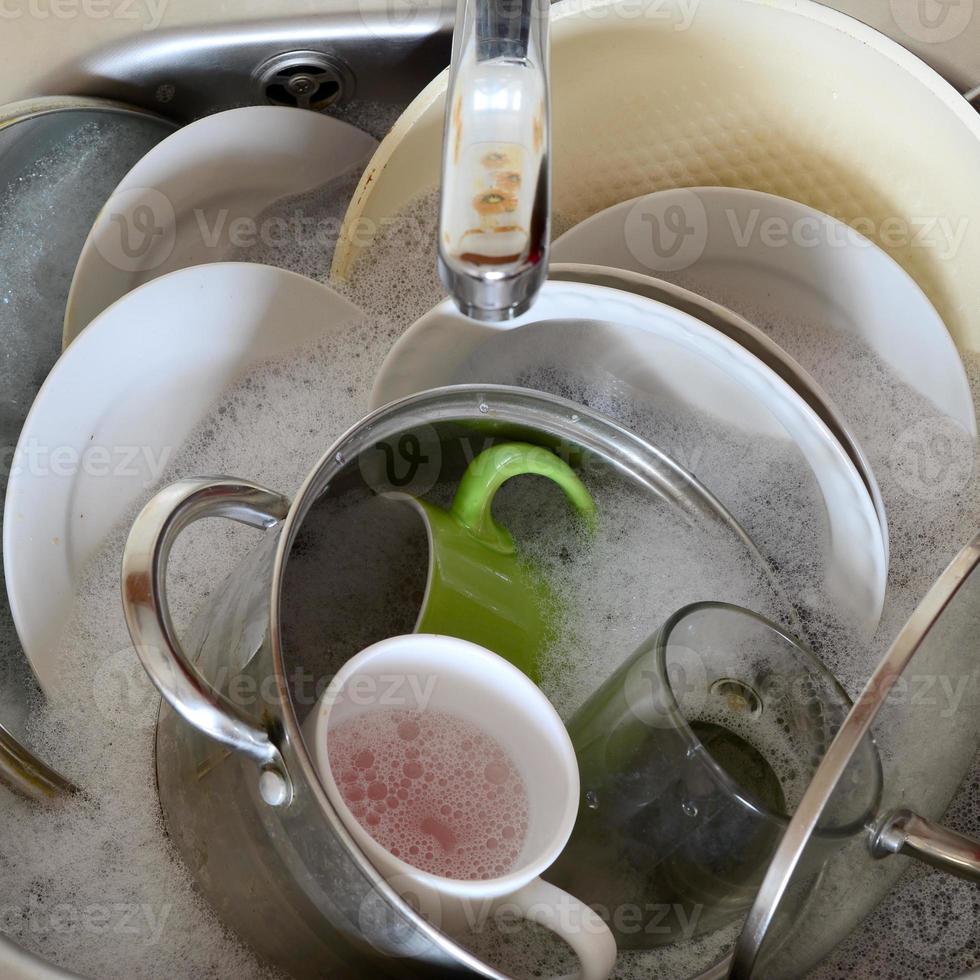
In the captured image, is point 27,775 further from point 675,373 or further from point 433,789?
point 675,373

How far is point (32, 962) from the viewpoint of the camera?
0.40 m

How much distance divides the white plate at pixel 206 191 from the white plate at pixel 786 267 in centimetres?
18

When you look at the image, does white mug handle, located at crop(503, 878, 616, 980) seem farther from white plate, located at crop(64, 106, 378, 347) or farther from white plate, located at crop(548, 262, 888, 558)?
white plate, located at crop(64, 106, 378, 347)

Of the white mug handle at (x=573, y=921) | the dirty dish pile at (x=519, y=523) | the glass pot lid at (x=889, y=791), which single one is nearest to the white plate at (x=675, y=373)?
the dirty dish pile at (x=519, y=523)

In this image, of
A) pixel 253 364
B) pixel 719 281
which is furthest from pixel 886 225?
pixel 253 364

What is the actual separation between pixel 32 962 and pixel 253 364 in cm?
34

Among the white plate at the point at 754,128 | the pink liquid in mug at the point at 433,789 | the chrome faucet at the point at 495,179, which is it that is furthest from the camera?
the white plate at the point at 754,128

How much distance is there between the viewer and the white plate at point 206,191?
0.60 meters

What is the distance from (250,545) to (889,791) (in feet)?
1.19

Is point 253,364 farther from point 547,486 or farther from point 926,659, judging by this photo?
point 926,659

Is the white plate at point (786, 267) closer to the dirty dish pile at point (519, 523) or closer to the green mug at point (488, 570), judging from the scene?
the dirty dish pile at point (519, 523)

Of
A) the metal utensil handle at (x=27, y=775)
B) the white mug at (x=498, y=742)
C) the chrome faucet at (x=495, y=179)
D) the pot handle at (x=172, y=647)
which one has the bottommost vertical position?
the metal utensil handle at (x=27, y=775)

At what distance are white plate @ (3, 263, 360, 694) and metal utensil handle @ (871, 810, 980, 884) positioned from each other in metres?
0.41

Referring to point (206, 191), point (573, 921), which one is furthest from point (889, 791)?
point (206, 191)
